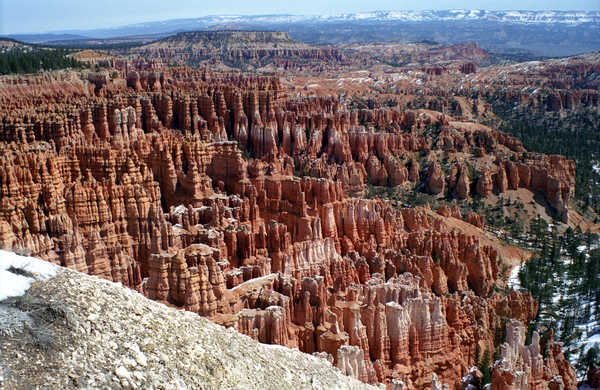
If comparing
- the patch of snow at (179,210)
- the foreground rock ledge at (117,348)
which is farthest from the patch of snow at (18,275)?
the patch of snow at (179,210)

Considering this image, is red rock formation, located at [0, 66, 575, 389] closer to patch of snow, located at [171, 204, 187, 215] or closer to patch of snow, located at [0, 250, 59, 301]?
patch of snow, located at [171, 204, 187, 215]

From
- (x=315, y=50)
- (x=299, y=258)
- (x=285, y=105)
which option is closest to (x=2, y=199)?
(x=299, y=258)

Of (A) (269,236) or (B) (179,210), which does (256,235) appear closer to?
(A) (269,236)

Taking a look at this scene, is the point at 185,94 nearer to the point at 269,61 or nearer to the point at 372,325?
the point at 372,325

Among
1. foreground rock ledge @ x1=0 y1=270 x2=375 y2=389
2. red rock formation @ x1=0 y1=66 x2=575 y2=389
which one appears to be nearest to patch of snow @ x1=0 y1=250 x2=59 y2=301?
foreground rock ledge @ x1=0 y1=270 x2=375 y2=389

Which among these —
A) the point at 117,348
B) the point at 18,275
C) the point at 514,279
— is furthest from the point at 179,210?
the point at 117,348

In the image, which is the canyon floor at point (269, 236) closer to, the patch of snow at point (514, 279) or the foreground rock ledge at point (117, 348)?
the foreground rock ledge at point (117, 348)
